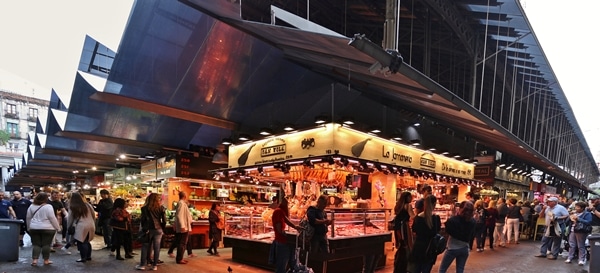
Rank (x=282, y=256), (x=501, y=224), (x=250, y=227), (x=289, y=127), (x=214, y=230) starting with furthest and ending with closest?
(x=501, y=224), (x=214, y=230), (x=289, y=127), (x=250, y=227), (x=282, y=256)

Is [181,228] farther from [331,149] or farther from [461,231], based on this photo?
[461,231]

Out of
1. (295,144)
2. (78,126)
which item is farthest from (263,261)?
(78,126)

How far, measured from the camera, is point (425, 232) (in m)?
5.07

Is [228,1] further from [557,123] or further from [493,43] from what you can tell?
[557,123]

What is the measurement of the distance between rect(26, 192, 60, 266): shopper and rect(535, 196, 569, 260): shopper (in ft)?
38.1

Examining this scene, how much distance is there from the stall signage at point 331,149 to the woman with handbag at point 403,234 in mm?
2597

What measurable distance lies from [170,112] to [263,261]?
5.67 m

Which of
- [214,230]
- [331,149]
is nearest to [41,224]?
[214,230]

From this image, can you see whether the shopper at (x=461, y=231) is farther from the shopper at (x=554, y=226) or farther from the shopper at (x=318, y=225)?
the shopper at (x=554, y=226)

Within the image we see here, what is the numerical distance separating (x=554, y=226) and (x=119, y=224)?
10.6 m

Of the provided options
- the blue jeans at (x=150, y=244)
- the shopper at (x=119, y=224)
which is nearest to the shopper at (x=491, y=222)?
the blue jeans at (x=150, y=244)

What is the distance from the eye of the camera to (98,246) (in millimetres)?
Answer: 10656

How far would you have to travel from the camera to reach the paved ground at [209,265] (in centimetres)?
746

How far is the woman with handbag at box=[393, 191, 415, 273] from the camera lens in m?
5.59
